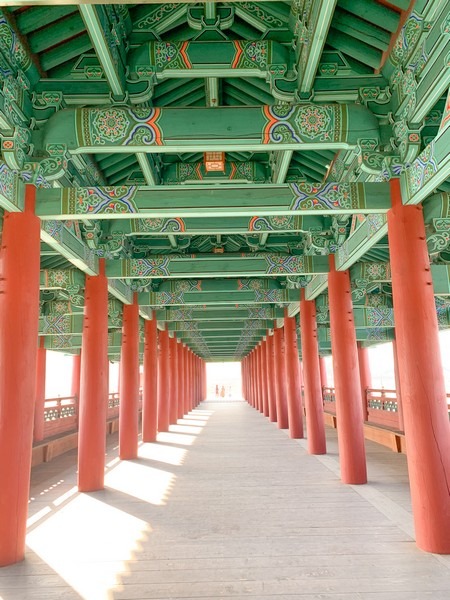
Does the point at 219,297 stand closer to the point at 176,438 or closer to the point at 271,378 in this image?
the point at 176,438

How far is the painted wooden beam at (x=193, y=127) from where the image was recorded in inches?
208

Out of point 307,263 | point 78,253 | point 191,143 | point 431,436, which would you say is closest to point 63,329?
point 78,253

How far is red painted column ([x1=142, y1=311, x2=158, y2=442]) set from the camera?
581 inches

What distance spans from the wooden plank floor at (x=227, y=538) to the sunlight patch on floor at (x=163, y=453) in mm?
1149

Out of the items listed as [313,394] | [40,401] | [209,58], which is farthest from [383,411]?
[209,58]

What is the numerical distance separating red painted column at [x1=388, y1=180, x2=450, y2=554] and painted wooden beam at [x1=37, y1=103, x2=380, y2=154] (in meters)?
1.37

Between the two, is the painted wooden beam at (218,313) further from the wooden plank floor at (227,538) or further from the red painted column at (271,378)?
the wooden plank floor at (227,538)

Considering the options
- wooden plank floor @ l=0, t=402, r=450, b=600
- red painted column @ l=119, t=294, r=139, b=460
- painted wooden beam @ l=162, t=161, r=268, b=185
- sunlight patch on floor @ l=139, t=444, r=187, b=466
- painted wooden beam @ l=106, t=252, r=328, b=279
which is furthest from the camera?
red painted column @ l=119, t=294, r=139, b=460

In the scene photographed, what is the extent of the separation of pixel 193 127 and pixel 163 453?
953 centimetres

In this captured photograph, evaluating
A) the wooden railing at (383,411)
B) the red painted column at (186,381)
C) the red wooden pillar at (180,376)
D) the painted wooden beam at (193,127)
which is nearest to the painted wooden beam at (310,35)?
the painted wooden beam at (193,127)

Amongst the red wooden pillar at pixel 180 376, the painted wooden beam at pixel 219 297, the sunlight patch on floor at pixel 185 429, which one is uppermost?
the painted wooden beam at pixel 219 297

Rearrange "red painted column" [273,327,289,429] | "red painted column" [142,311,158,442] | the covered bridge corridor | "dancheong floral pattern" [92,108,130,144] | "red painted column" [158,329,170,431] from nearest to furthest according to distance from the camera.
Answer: the covered bridge corridor, "dancheong floral pattern" [92,108,130,144], "red painted column" [142,311,158,442], "red painted column" [158,329,170,431], "red painted column" [273,327,289,429]

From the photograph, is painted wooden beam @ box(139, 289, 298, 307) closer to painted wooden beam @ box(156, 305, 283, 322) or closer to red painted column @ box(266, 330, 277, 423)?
painted wooden beam @ box(156, 305, 283, 322)

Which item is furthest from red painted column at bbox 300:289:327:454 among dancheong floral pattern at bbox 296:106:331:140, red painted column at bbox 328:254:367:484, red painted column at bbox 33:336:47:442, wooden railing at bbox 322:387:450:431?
red painted column at bbox 33:336:47:442
